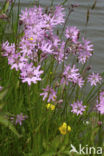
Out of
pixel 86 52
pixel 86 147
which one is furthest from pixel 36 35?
pixel 86 147

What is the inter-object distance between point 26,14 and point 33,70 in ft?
1.19

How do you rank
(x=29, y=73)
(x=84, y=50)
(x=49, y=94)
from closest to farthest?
(x=29, y=73) < (x=49, y=94) < (x=84, y=50)

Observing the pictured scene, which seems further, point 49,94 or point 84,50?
point 84,50

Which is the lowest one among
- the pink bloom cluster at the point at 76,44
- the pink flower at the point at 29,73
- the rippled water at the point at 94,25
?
the rippled water at the point at 94,25

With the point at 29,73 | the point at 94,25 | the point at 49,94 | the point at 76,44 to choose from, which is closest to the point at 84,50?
the point at 76,44

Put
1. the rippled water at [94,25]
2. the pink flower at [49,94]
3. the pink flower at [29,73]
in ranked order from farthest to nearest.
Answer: the rippled water at [94,25] < the pink flower at [49,94] < the pink flower at [29,73]

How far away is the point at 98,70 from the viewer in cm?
333

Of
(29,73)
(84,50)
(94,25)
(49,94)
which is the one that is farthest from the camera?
(94,25)

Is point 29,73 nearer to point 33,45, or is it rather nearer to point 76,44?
point 33,45

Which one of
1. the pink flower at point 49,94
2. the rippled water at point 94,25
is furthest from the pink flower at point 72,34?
the rippled water at point 94,25

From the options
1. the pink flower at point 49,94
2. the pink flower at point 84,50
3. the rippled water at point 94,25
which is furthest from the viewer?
the rippled water at point 94,25

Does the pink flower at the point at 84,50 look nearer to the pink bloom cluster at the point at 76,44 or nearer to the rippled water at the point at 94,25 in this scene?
the pink bloom cluster at the point at 76,44

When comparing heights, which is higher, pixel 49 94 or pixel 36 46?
pixel 36 46

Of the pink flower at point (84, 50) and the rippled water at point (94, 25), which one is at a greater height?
the pink flower at point (84, 50)
